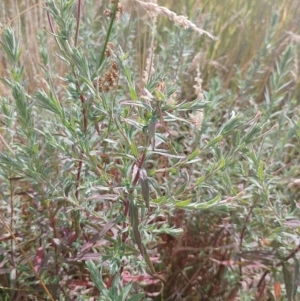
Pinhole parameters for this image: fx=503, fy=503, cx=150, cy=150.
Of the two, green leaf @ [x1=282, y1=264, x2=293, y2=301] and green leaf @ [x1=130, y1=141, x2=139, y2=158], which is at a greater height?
green leaf @ [x1=130, y1=141, x2=139, y2=158]

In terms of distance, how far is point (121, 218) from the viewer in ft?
3.45

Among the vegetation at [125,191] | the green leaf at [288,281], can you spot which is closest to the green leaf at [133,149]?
the vegetation at [125,191]

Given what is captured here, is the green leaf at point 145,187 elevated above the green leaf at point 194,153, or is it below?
below

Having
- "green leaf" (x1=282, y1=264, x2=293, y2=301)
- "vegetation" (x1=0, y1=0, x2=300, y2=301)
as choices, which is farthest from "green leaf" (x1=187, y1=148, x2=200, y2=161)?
"green leaf" (x1=282, y1=264, x2=293, y2=301)

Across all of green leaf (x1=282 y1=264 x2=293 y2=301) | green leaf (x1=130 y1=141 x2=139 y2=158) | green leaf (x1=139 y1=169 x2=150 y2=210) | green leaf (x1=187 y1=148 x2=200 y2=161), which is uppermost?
green leaf (x1=187 y1=148 x2=200 y2=161)

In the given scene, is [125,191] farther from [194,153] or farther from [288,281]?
[288,281]

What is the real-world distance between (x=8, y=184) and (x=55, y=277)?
10.9 inches

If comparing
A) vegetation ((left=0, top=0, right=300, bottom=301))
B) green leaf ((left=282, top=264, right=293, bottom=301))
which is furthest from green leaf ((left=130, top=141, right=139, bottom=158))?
green leaf ((left=282, top=264, right=293, bottom=301))

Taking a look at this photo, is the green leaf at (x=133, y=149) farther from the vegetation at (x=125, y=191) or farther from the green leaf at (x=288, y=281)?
the green leaf at (x=288, y=281)

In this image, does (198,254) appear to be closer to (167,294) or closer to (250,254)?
(167,294)

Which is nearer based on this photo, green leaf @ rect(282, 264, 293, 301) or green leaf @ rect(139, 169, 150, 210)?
green leaf @ rect(139, 169, 150, 210)

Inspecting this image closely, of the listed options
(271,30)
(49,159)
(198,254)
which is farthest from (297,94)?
(49,159)

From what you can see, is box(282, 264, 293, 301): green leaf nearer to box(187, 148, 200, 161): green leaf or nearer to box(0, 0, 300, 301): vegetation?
box(0, 0, 300, 301): vegetation

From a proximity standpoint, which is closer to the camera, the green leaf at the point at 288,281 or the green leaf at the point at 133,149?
the green leaf at the point at 133,149
